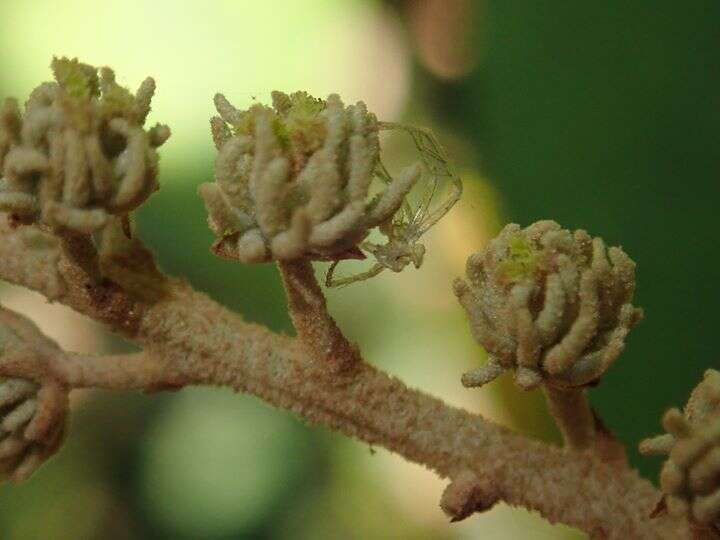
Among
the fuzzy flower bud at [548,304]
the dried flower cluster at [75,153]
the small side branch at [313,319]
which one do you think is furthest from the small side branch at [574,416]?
the dried flower cluster at [75,153]

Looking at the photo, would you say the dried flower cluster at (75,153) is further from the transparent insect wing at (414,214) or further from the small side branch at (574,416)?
the small side branch at (574,416)

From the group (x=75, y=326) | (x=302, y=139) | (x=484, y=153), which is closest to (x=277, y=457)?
(x=75, y=326)

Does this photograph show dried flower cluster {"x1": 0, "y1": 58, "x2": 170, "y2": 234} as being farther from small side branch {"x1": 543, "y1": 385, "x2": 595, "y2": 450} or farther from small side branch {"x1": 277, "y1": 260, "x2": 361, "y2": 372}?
small side branch {"x1": 543, "y1": 385, "x2": 595, "y2": 450}

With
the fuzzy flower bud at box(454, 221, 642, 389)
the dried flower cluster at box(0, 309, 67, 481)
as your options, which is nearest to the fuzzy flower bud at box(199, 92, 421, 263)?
the fuzzy flower bud at box(454, 221, 642, 389)

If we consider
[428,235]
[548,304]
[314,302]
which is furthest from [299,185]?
[428,235]

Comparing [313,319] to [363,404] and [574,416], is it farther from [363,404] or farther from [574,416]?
[574,416]
